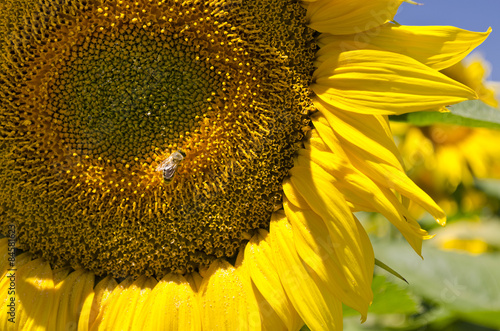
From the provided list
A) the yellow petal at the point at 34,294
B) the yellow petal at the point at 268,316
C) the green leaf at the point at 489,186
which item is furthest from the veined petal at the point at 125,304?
the green leaf at the point at 489,186

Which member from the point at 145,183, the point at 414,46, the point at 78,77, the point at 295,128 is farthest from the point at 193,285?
the point at 414,46

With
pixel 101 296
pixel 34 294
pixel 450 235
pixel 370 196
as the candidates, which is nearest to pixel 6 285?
pixel 34 294

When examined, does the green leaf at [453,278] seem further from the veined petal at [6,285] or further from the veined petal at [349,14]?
the veined petal at [6,285]

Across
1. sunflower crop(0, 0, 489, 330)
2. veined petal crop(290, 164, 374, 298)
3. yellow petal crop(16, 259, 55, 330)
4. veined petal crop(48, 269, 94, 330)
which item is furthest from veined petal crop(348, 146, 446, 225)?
yellow petal crop(16, 259, 55, 330)

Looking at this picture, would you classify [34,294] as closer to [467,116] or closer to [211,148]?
[211,148]

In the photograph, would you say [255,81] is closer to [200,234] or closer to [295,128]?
[295,128]

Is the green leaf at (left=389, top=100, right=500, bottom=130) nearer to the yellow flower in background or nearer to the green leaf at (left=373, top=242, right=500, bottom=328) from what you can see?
the green leaf at (left=373, top=242, right=500, bottom=328)

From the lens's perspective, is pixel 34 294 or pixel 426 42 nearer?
pixel 426 42
